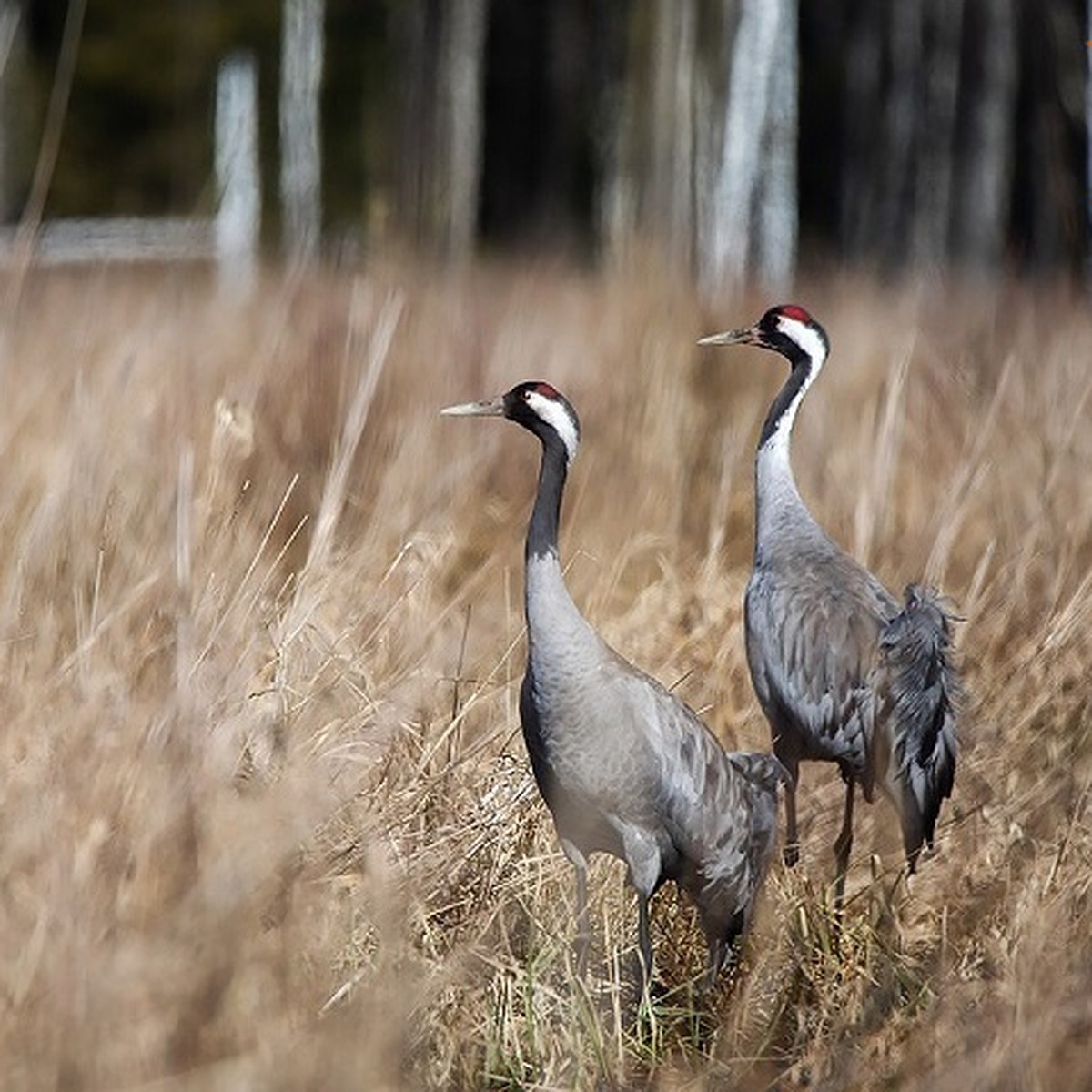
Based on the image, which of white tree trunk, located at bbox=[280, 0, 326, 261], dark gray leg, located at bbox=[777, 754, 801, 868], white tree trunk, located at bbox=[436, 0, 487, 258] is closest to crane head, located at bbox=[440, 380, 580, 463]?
dark gray leg, located at bbox=[777, 754, 801, 868]

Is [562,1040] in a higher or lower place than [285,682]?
lower

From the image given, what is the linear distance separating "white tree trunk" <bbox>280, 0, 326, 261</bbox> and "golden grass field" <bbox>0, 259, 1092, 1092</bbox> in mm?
14170

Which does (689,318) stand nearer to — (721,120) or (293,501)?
(293,501)

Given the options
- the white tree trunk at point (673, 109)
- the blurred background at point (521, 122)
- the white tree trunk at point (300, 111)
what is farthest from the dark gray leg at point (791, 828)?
the white tree trunk at point (300, 111)

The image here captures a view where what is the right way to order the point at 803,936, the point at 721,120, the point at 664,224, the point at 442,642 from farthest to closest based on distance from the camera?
1. the point at 721,120
2. the point at 664,224
3. the point at 442,642
4. the point at 803,936

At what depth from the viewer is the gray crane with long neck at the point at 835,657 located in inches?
157

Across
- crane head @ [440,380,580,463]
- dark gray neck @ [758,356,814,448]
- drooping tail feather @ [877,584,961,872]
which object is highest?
crane head @ [440,380,580,463]

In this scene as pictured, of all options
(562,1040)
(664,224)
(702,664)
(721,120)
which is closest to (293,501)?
(702,664)

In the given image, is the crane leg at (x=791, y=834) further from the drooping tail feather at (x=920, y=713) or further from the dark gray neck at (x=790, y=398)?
the dark gray neck at (x=790, y=398)

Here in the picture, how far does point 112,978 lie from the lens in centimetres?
249

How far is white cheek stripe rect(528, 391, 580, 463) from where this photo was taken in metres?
3.68

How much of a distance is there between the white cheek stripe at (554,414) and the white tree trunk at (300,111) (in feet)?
55.1

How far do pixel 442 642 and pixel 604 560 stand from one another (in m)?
0.96

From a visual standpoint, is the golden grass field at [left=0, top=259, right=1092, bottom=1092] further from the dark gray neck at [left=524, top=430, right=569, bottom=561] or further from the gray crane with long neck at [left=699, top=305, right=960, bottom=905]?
the dark gray neck at [left=524, top=430, right=569, bottom=561]
